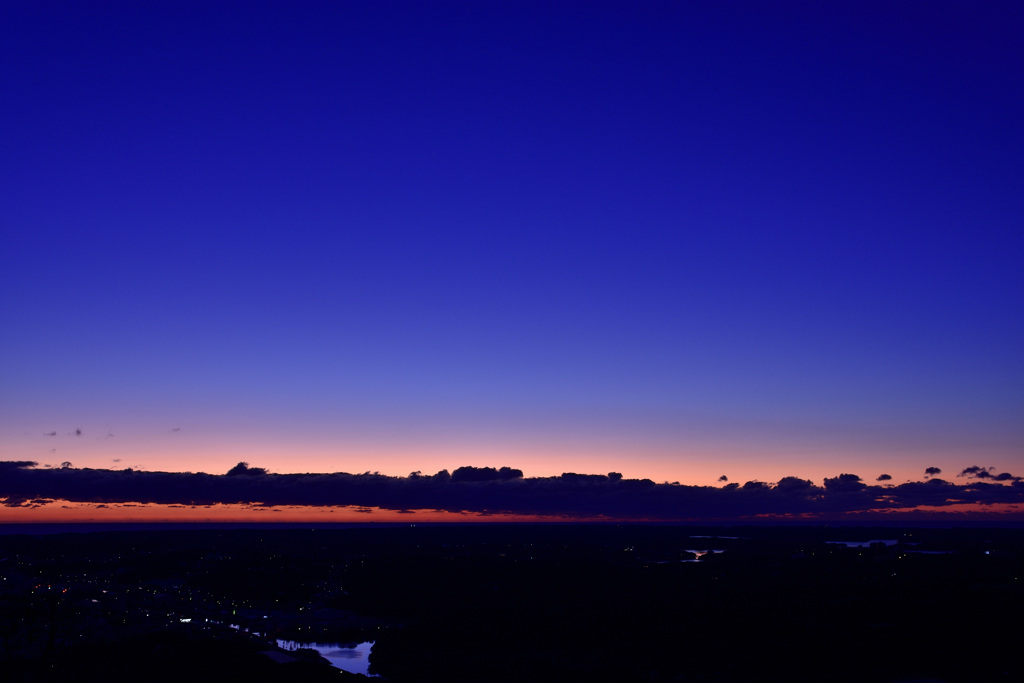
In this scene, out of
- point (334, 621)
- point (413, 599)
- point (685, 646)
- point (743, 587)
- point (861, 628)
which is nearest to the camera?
point (685, 646)

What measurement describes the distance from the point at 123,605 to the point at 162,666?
69.2 meters

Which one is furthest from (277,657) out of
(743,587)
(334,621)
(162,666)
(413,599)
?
(743,587)

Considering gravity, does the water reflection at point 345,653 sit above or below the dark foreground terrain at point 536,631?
below

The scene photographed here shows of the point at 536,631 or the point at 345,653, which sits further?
the point at 536,631

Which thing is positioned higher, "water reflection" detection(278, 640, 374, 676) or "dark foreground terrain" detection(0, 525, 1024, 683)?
"dark foreground terrain" detection(0, 525, 1024, 683)

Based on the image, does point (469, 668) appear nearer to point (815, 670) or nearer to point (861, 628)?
point (815, 670)

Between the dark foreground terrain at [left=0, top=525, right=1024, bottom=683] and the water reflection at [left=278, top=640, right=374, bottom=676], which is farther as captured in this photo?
the water reflection at [left=278, top=640, right=374, bottom=676]

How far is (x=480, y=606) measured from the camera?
159 metres

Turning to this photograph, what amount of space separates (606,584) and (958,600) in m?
81.6

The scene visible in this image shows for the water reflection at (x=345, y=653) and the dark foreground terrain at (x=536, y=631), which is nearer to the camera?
the dark foreground terrain at (x=536, y=631)

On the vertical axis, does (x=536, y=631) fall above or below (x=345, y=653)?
above

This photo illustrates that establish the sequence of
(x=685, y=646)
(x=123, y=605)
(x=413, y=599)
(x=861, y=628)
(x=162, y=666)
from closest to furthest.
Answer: (x=162, y=666) → (x=685, y=646) → (x=861, y=628) → (x=123, y=605) → (x=413, y=599)

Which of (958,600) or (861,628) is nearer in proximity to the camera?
(861,628)

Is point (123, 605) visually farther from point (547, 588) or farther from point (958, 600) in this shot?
point (958, 600)
